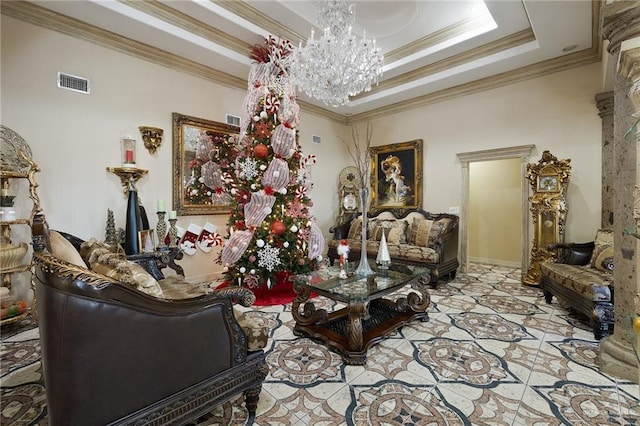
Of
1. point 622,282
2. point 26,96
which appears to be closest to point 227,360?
point 622,282

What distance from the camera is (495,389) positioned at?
186cm

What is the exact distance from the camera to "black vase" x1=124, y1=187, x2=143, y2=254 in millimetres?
3348

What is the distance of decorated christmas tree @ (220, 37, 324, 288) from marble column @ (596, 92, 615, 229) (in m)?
4.06

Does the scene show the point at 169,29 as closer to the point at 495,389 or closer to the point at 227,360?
the point at 227,360

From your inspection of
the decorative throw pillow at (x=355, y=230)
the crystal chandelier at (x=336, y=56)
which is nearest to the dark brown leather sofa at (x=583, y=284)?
the decorative throw pillow at (x=355, y=230)

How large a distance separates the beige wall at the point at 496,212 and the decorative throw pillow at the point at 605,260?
230cm

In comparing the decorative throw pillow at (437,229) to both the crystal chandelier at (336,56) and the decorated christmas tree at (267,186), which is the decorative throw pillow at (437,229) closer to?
the decorated christmas tree at (267,186)

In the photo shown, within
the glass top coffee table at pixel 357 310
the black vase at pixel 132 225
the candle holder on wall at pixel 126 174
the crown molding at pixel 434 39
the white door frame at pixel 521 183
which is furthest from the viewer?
the white door frame at pixel 521 183

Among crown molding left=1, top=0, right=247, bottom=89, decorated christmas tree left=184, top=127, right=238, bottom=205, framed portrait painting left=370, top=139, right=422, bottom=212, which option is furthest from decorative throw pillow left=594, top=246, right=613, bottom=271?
crown molding left=1, top=0, right=247, bottom=89

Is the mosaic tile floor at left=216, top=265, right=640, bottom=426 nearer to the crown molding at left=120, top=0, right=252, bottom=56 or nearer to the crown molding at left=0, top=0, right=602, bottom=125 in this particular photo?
the crown molding at left=0, top=0, right=602, bottom=125

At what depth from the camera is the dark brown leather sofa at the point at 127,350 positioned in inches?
41.5

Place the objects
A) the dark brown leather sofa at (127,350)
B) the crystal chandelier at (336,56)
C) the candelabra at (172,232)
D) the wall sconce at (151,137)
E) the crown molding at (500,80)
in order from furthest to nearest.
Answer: the crown molding at (500,80) < the wall sconce at (151,137) < the candelabra at (172,232) < the crystal chandelier at (336,56) < the dark brown leather sofa at (127,350)

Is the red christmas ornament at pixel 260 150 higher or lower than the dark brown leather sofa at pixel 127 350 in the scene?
higher

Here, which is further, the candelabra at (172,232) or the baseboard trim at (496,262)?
the baseboard trim at (496,262)
